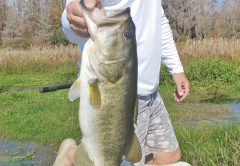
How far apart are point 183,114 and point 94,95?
27.6 ft

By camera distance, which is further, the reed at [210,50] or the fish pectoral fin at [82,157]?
the reed at [210,50]

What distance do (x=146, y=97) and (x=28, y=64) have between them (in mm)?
18209

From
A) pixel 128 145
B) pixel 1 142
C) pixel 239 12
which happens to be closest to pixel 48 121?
pixel 1 142

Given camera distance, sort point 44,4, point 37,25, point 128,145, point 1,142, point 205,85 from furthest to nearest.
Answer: point 44,4, point 37,25, point 205,85, point 1,142, point 128,145

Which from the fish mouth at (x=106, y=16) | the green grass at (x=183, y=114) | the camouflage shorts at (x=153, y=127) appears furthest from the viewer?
the green grass at (x=183, y=114)

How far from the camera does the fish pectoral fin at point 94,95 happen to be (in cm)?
186

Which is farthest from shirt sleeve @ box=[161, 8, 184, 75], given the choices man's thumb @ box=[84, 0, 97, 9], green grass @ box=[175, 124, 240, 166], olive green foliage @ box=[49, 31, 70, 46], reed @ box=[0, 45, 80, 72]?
olive green foliage @ box=[49, 31, 70, 46]

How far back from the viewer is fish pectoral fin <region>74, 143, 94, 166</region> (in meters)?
2.11

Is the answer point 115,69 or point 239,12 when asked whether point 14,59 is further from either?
point 239,12

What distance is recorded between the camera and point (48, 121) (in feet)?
30.8

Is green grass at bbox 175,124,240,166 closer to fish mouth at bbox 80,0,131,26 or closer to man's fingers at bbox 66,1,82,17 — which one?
man's fingers at bbox 66,1,82,17

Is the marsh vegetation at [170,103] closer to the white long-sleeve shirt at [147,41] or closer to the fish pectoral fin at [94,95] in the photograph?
the white long-sleeve shirt at [147,41]

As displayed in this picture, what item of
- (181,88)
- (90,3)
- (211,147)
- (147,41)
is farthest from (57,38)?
(90,3)

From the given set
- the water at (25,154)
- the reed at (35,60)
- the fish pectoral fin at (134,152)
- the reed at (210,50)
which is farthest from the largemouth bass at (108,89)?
the reed at (35,60)
